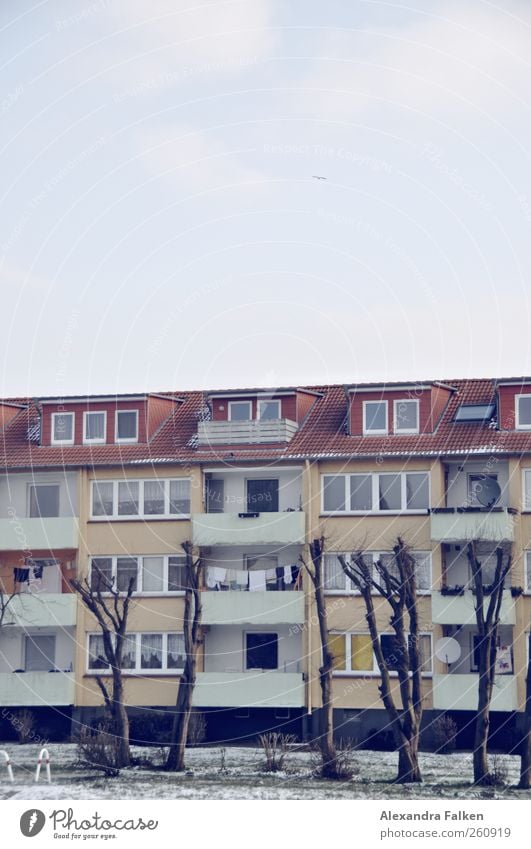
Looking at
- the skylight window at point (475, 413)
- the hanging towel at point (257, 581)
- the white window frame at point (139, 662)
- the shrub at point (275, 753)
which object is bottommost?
the shrub at point (275, 753)

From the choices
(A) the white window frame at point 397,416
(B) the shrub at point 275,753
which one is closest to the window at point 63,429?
(A) the white window frame at point 397,416

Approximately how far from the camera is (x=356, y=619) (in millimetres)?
36125

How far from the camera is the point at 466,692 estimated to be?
34.3 m

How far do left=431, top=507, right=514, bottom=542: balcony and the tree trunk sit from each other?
6.30m

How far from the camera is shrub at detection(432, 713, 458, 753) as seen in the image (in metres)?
33.8

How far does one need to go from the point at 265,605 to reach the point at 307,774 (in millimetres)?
7100

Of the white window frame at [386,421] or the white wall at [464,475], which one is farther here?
the white window frame at [386,421]

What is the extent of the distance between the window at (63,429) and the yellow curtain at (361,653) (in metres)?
8.31

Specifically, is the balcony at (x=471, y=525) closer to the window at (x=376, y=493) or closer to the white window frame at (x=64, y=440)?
the window at (x=376, y=493)

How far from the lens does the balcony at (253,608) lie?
35969 mm

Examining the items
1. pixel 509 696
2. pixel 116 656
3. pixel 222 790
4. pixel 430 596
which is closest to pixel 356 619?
pixel 430 596

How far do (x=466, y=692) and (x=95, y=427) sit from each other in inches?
428

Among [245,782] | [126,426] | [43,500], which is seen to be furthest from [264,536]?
[245,782]
